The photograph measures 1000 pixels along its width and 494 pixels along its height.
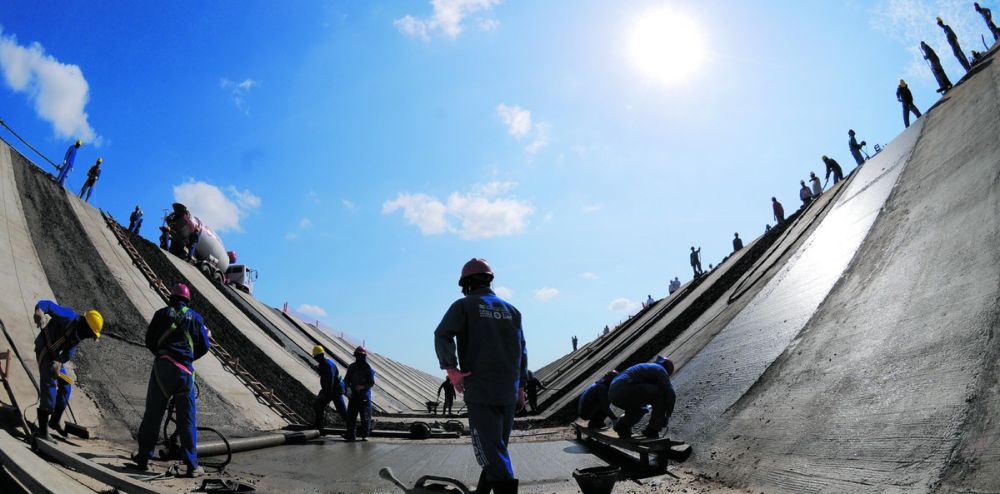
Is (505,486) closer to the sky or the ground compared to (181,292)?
closer to the ground

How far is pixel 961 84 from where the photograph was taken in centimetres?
1034

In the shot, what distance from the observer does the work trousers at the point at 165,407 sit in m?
4.36

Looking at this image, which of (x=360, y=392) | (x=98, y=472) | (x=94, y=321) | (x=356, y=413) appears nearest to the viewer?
(x=98, y=472)

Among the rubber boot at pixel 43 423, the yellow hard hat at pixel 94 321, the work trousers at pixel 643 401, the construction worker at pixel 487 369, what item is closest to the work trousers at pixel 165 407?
the rubber boot at pixel 43 423

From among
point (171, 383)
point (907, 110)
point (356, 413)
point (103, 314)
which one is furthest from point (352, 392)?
point (907, 110)

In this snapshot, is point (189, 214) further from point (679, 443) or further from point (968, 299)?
point (968, 299)

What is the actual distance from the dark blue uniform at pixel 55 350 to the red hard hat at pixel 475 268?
4.74 meters

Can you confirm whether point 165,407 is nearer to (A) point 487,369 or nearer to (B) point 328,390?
(A) point 487,369

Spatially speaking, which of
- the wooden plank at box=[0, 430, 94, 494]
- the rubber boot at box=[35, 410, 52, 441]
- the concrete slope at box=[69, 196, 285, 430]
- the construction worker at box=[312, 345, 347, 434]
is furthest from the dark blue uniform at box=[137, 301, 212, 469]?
the construction worker at box=[312, 345, 347, 434]

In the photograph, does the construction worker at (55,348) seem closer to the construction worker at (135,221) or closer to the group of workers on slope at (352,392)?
the group of workers on slope at (352,392)

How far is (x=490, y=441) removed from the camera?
312 cm

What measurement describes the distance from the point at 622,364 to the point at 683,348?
244 cm

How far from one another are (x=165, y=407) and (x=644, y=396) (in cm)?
499

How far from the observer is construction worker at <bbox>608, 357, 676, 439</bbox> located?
537 cm
